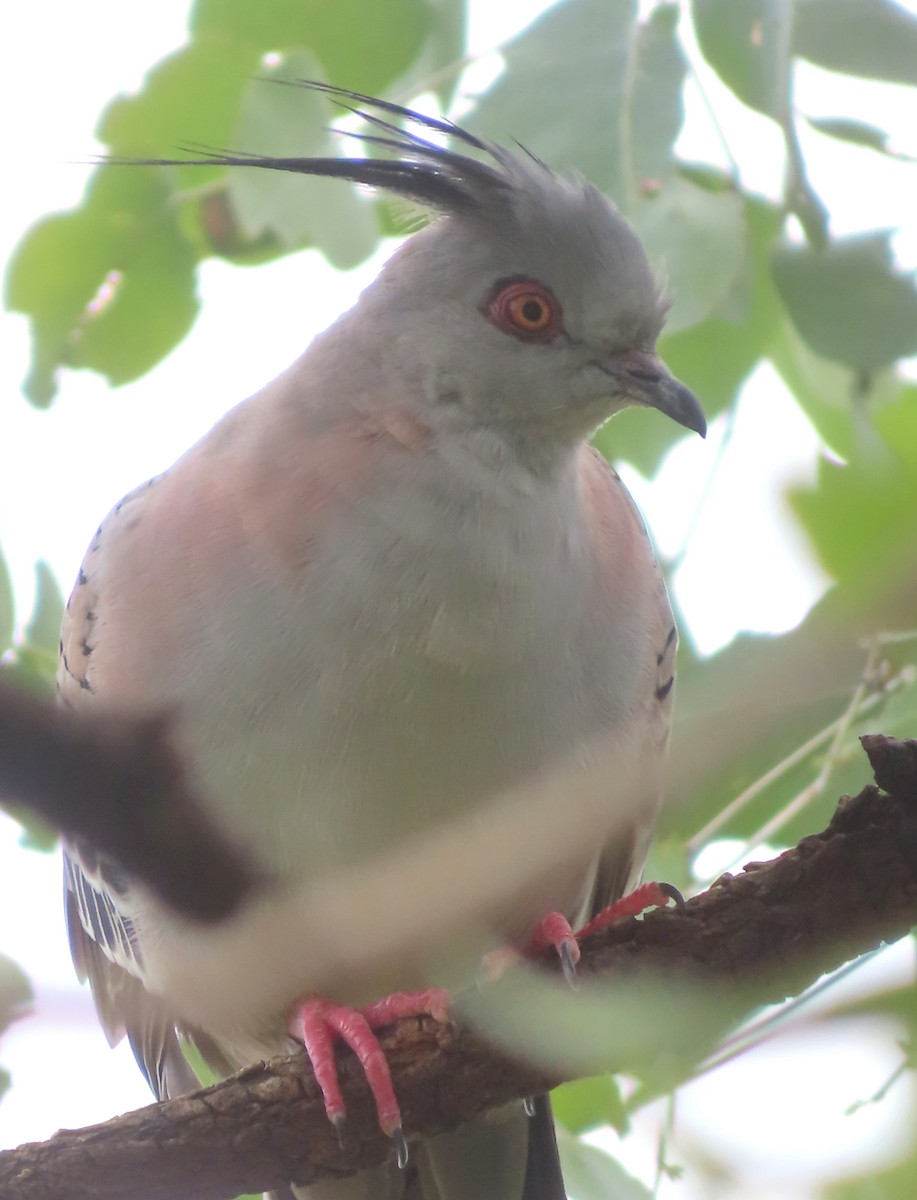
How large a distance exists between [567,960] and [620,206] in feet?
5.06

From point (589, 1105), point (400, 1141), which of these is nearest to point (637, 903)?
point (589, 1105)

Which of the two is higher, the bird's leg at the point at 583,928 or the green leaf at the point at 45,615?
the green leaf at the point at 45,615

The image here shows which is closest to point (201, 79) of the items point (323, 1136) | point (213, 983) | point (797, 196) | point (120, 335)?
point (120, 335)

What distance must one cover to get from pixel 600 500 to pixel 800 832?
3.94 ft

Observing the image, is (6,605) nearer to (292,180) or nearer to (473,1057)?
(473,1057)

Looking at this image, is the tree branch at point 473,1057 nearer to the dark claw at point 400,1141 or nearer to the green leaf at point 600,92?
the dark claw at point 400,1141

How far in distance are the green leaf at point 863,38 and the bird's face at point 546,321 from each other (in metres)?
Result: 0.85

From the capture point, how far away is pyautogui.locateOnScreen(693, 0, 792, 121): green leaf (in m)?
2.34

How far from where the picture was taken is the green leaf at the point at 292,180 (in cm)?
303

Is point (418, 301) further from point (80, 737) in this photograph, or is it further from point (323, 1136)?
point (80, 737)

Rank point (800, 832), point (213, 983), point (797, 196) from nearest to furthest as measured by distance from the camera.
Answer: point (797, 196) < point (800, 832) < point (213, 983)

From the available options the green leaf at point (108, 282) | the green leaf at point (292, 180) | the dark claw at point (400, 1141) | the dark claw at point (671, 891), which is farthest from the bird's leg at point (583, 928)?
A: the green leaf at point (108, 282)

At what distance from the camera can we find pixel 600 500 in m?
3.42

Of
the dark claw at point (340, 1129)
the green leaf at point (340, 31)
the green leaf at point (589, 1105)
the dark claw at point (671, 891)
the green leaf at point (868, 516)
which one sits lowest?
the green leaf at point (589, 1105)
